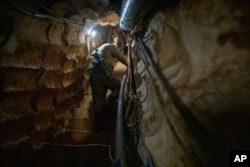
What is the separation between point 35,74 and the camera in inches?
216

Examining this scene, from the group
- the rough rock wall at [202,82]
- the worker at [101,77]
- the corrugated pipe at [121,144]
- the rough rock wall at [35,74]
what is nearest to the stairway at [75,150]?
the rough rock wall at [35,74]

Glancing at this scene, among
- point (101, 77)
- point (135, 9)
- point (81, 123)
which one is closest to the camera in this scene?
point (135, 9)

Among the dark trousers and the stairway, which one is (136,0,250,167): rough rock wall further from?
the dark trousers

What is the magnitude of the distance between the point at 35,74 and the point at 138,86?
2623 millimetres

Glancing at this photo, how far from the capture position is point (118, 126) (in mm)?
4363

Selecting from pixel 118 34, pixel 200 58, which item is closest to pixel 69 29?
pixel 200 58

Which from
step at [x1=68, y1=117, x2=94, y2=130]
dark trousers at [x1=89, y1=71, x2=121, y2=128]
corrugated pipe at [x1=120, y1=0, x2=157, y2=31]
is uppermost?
corrugated pipe at [x1=120, y1=0, x2=157, y2=31]

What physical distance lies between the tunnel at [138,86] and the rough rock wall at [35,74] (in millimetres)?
22

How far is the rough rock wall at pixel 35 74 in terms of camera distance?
170 inches

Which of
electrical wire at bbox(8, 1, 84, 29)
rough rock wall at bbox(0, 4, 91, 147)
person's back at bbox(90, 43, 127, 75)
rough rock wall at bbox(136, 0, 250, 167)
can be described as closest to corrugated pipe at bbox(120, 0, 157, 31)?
rough rock wall at bbox(136, 0, 250, 167)

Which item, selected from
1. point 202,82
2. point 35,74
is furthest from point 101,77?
point 202,82

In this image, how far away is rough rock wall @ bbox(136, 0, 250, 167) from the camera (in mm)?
1722

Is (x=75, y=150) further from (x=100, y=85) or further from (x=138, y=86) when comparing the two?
(x=138, y=86)

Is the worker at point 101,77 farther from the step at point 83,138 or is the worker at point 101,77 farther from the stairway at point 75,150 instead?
the step at point 83,138
